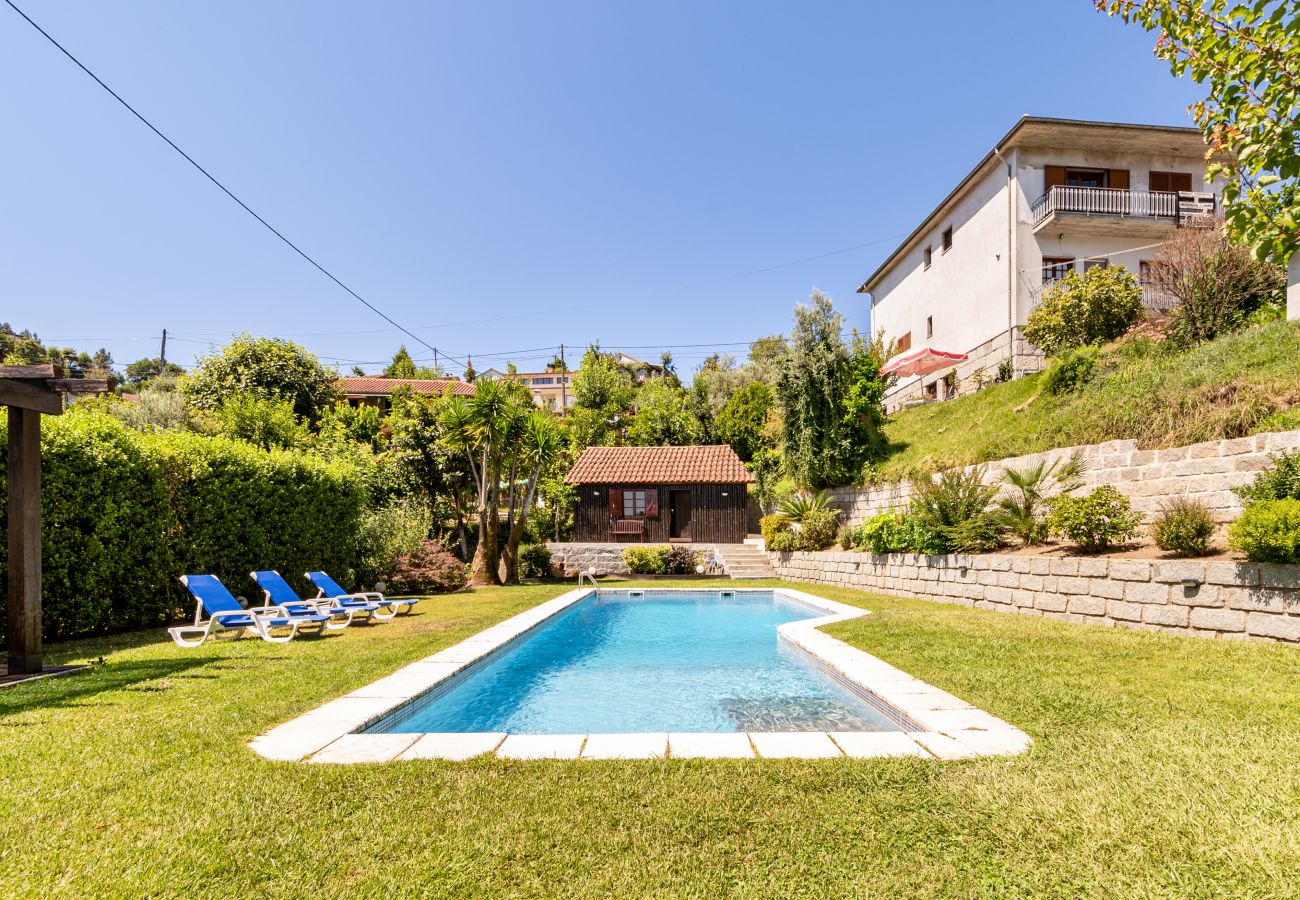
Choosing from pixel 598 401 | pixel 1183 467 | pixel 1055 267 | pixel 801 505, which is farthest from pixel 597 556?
pixel 598 401

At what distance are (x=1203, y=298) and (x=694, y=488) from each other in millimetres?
14879

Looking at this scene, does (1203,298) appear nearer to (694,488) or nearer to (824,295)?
(824,295)

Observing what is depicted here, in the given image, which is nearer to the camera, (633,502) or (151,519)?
(151,519)

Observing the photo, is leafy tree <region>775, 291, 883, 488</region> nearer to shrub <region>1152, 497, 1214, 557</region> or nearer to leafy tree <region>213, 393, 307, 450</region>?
shrub <region>1152, 497, 1214, 557</region>

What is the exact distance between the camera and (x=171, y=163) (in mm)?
10828

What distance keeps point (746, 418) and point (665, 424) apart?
5338 millimetres

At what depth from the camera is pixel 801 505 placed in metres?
17.8

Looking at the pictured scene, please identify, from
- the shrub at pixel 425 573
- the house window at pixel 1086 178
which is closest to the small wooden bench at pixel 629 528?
the shrub at pixel 425 573

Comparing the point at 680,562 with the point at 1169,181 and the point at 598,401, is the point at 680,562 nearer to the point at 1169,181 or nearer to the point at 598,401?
the point at 1169,181

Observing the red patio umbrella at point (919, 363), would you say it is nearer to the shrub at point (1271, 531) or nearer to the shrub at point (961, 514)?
the shrub at point (961, 514)

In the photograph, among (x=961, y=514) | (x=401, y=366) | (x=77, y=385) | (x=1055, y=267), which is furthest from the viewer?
(x=401, y=366)

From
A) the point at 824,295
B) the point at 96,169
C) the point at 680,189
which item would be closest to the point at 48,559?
the point at 96,169

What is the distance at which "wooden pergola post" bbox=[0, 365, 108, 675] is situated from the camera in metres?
5.74

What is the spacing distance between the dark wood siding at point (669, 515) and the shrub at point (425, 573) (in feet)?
26.1
